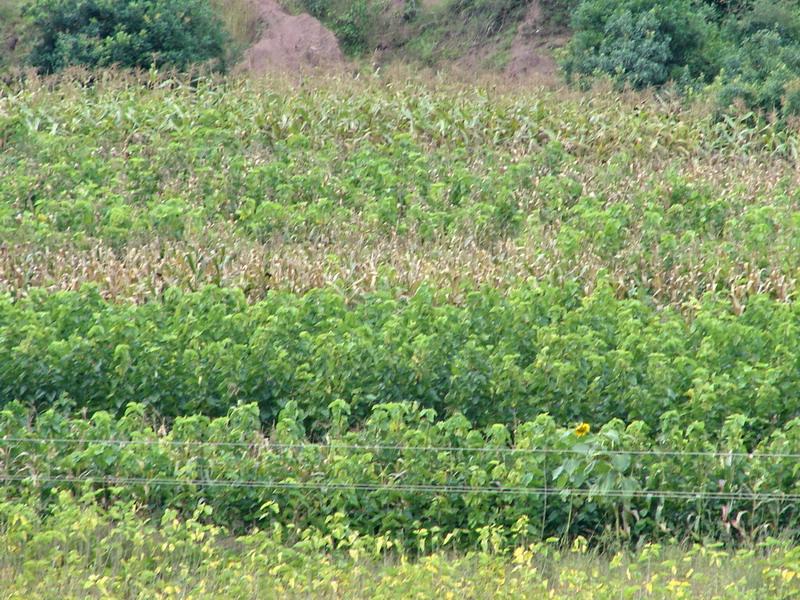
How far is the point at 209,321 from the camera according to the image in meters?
9.76

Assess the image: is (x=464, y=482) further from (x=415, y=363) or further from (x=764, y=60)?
(x=764, y=60)

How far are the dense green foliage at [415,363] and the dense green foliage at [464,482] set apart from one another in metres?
0.69

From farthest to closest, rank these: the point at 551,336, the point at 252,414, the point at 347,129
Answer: the point at 347,129 < the point at 551,336 < the point at 252,414

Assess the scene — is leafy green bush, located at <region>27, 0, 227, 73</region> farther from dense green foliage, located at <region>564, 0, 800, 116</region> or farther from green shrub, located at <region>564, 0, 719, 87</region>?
dense green foliage, located at <region>564, 0, 800, 116</region>

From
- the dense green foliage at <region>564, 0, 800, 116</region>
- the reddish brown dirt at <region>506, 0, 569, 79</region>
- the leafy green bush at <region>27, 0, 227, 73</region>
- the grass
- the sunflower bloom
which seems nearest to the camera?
the grass

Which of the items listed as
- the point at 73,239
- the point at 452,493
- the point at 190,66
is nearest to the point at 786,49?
the point at 190,66

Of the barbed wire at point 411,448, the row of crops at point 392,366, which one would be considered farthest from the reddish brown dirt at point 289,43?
the barbed wire at point 411,448

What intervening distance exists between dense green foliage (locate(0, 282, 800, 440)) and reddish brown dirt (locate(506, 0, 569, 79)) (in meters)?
12.4

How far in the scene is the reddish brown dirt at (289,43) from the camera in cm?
2153

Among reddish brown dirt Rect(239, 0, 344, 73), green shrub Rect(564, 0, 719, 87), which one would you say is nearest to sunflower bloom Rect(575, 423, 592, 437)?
green shrub Rect(564, 0, 719, 87)

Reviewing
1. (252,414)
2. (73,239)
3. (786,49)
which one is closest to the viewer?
(252,414)

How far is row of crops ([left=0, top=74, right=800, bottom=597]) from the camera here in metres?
7.46

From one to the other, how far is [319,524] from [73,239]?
615cm

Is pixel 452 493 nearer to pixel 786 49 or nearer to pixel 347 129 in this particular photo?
pixel 347 129
